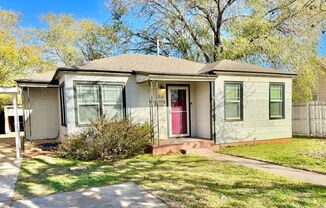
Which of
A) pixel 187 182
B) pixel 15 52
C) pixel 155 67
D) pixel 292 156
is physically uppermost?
pixel 15 52

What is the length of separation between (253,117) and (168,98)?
3.69 m

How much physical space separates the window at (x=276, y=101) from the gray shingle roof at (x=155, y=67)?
2.07ft

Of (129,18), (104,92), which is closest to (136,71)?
(104,92)

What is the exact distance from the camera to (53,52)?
2530 cm

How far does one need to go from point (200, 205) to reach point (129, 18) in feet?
57.8

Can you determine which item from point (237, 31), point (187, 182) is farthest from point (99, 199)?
point (237, 31)

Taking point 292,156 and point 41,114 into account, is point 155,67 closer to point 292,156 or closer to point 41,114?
point 41,114

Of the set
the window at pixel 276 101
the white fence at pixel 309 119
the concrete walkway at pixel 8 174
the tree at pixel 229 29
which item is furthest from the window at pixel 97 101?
the white fence at pixel 309 119

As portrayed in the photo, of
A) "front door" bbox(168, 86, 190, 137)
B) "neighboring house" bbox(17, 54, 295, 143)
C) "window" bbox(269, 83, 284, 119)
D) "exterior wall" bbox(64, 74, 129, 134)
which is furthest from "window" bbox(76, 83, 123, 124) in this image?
"window" bbox(269, 83, 284, 119)

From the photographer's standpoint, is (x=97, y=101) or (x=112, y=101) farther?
(x=112, y=101)

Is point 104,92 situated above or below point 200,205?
above

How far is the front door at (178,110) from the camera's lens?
11219 millimetres

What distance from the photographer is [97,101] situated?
996 cm

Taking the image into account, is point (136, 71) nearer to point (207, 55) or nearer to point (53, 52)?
point (207, 55)
